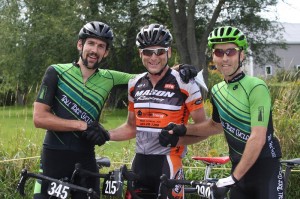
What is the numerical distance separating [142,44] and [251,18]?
25.6 m

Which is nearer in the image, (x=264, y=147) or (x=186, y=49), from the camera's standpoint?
(x=264, y=147)

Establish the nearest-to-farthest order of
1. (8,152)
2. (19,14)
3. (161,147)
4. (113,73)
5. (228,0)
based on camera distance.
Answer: (161,147) < (113,73) < (8,152) < (228,0) < (19,14)

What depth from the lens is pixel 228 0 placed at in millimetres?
28422

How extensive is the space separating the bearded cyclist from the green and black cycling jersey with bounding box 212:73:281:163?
34cm

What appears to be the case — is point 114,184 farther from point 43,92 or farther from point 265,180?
point 265,180

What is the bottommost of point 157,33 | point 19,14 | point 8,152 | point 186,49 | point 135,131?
point 8,152

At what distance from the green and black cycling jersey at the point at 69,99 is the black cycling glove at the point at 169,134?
695mm

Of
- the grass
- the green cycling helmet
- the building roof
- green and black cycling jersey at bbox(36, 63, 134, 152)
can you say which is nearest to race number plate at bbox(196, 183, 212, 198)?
the green cycling helmet

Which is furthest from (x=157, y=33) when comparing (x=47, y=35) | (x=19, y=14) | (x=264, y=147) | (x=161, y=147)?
(x=19, y=14)

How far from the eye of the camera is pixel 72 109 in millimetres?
4383

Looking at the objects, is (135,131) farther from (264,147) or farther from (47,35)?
(47,35)

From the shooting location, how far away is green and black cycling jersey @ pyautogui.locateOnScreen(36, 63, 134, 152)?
14.3 feet

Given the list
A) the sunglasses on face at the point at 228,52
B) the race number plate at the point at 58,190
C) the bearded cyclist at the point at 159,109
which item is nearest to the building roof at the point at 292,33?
the bearded cyclist at the point at 159,109

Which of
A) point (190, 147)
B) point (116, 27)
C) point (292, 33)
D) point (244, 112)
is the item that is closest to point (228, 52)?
point (244, 112)
